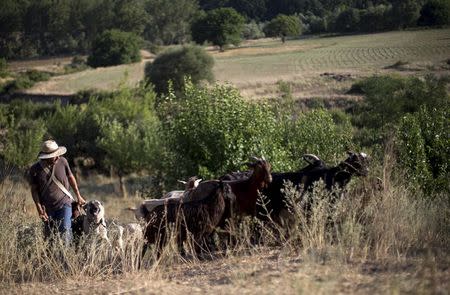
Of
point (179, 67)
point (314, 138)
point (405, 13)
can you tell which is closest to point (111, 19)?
point (179, 67)

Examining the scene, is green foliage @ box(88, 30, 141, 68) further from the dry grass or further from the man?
the dry grass

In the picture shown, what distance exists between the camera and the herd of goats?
8688mm

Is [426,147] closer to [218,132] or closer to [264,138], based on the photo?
[264,138]

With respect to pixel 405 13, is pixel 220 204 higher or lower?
lower

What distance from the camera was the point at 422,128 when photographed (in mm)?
15258

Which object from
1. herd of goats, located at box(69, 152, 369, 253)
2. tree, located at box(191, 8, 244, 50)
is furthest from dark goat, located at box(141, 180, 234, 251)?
tree, located at box(191, 8, 244, 50)

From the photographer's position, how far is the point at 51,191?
8688 millimetres

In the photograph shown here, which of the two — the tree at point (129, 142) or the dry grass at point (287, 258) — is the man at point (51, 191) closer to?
the dry grass at point (287, 258)

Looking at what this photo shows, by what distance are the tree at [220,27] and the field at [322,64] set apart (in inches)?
594

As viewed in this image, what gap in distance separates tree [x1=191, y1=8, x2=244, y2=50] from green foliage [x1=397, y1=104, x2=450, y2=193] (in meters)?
65.4

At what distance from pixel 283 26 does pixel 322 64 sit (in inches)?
861

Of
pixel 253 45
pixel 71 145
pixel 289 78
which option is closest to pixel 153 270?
pixel 71 145

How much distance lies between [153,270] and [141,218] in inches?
85.3

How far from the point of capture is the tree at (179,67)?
50.8m
